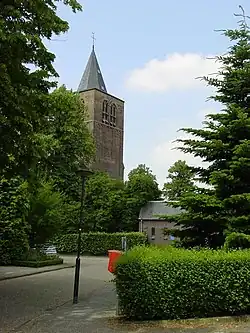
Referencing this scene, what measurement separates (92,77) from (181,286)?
5942cm

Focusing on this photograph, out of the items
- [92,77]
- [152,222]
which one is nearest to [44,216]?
[152,222]

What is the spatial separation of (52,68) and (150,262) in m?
5.16

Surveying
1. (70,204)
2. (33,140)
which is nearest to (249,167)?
(33,140)

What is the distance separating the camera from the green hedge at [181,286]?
8.10m

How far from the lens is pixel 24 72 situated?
32.1ft


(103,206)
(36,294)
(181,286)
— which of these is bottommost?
(36,294)

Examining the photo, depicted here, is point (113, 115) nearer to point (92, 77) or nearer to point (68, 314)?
point (92, 77)

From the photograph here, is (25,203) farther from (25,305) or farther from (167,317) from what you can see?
(167,317)

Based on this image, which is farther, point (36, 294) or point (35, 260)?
point (35, 260)

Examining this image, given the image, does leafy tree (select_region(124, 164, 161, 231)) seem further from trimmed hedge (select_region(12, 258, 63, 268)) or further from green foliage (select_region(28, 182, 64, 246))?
trimmed hedge (select_region(12, 258, 63, 268))

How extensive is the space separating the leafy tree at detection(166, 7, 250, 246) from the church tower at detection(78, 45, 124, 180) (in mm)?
45993

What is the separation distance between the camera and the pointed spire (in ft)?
212

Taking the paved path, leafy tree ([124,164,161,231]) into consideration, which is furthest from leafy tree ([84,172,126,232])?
the paved path

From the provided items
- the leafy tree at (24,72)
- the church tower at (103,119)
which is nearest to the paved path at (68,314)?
the leafy tree at (24,72)
